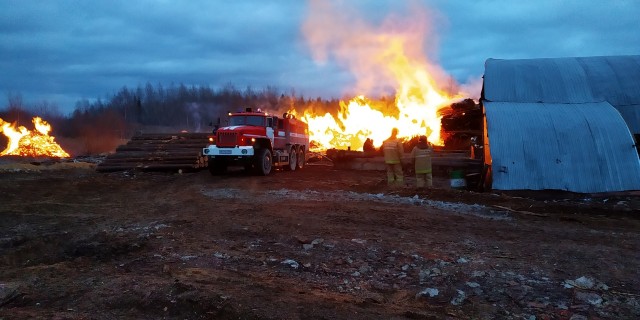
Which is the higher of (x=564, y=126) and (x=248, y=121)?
(x=248, y=121)

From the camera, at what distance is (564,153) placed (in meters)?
13.5

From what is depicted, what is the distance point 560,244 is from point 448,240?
68.8 inches

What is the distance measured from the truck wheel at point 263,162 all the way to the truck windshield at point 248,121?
1163 mm

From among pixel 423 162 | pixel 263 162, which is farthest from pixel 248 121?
pixel 423 162

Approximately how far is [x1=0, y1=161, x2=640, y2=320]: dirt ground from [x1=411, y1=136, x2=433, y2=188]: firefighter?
4.65 feet

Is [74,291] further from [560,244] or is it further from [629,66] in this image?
[629,66]

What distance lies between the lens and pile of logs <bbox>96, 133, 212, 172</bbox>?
71.5ft

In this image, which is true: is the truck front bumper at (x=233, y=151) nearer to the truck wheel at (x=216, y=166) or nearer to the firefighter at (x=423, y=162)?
the truck wheel at (x=216, y=166)

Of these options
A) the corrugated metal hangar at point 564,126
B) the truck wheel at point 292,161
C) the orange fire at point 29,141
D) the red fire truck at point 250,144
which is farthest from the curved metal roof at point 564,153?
the orange fire at point 29,141

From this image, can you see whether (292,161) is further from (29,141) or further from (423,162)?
(29,141)

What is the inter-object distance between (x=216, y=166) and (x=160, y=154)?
4.80m

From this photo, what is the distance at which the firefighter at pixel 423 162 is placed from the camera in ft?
45.2

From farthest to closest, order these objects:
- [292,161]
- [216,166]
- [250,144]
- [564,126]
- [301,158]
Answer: [301,158] < [292,161] < [216,166] < [250,144] < [564,126]

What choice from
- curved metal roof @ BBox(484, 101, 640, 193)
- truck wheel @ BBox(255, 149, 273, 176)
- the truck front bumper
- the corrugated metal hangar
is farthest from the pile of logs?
curved metal roof @ BBox(484, 101, 640, 193)
